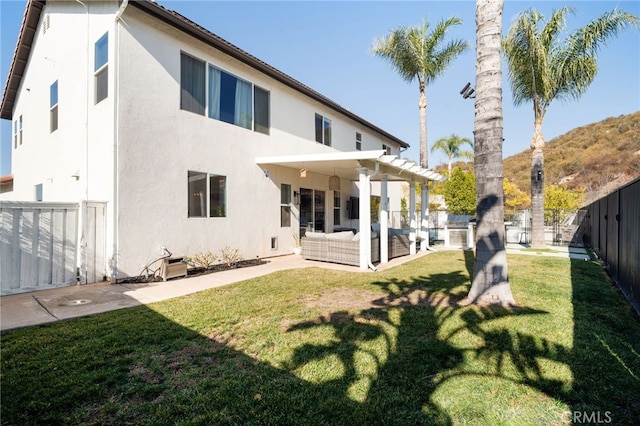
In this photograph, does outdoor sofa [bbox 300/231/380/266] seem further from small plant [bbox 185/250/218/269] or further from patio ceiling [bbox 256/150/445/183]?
small plant [bbox 185/250/218/269]

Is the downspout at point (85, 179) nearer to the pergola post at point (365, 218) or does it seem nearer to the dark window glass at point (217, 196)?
the dark window glass at point (217, 196)

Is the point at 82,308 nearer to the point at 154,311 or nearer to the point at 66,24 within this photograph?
the point at 154,311

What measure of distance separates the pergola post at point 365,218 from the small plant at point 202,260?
14.1ft

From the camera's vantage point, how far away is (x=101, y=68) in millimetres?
7871

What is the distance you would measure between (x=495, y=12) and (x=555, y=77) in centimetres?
1000

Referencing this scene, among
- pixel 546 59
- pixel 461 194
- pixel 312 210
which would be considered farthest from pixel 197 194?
pixel 461 194

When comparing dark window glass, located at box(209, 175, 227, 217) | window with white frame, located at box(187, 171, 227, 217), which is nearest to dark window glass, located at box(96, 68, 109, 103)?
window with white frame, located at box(187, 171, 227, 217)

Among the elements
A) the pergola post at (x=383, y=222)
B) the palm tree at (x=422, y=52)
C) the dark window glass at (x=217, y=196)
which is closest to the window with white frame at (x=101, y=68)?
the dark window glass at (x=217, y=196)

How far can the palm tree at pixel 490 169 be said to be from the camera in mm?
5609

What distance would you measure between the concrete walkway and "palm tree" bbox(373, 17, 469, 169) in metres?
12.9

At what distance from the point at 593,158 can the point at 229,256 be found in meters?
47.0

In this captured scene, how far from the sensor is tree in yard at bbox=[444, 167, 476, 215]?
2133cm

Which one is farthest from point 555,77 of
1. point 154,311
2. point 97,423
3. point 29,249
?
point 29,249

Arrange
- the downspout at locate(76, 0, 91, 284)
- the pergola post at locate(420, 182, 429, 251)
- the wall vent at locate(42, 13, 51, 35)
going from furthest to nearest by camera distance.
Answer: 1. the pergola post at locate(420, 182, 429, 251)
2. the wall vent at locate(42, 13, 51, 35)
3. the downspout at locate(76, 0, 91, 284)
